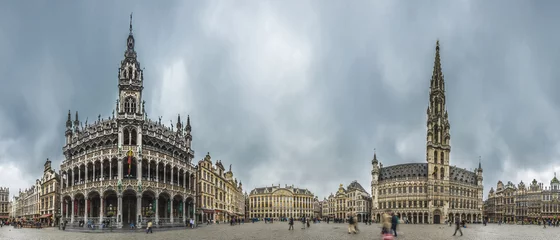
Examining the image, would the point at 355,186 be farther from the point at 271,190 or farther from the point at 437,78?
the point at 437,78

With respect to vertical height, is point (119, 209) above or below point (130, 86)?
below

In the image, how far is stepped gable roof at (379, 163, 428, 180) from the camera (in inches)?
5266

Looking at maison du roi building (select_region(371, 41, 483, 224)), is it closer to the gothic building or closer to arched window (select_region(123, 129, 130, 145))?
the gothic building

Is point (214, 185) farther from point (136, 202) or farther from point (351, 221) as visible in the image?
point (351, 221)

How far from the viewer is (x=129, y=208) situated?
59125 millimetres

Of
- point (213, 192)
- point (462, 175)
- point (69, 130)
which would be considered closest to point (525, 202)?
point (462, 175)

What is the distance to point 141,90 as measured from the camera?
63.4 meters

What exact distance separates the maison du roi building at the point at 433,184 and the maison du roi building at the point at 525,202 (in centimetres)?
2601

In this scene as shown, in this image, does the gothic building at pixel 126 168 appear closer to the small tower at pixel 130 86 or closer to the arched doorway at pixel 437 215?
the small tower at pixel 130 86

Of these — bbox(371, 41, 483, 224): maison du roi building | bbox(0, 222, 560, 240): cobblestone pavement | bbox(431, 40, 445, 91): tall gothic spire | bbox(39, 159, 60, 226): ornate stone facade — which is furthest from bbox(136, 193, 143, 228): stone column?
bbox(431, 40, 445, 91): tall gothic spire

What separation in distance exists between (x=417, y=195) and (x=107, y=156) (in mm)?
97163

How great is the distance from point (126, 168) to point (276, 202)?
128 metres

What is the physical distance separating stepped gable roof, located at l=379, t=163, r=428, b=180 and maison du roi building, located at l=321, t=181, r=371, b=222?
23.7 meters

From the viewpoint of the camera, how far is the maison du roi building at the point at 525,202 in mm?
156925
